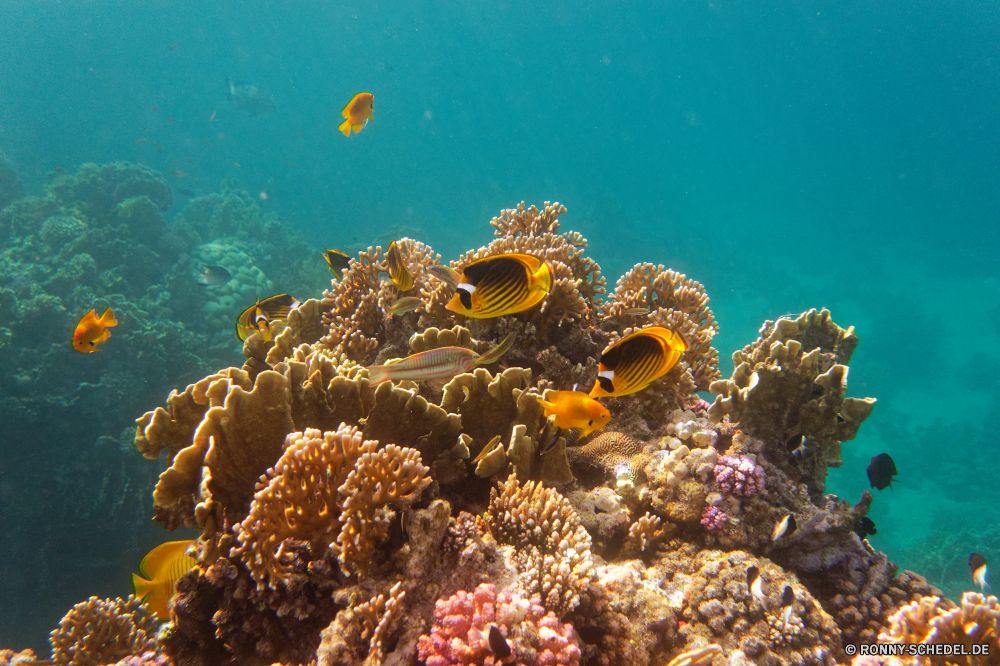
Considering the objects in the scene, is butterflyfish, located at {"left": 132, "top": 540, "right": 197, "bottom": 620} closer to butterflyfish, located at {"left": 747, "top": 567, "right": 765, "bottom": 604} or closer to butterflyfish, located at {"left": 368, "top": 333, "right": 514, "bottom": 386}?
butterflyfish, located at {"left": 368, "top": 333, "right": 514, "bottom": 386}

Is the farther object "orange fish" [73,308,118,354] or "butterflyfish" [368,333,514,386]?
"orange fish" [73,308,118,354]

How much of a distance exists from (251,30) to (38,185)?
287 ft

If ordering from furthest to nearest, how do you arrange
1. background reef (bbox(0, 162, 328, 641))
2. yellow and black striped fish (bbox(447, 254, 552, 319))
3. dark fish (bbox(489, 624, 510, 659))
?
background reef (bbox(0, 162, 328, 641)), yellow and black striped fish (bbox(447, 254, 552, 319)), dark fish (bbox(489, 624, 510, 659))

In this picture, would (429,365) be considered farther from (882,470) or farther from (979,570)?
(979,570)

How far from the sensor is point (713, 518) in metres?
3.03

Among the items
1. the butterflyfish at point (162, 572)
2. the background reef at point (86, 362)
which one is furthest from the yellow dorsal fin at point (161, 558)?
the background reef at point (86, 362)

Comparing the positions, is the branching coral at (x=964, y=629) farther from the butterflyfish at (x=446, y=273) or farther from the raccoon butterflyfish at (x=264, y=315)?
the raccoon butterflyfish at (x=264, y=315)

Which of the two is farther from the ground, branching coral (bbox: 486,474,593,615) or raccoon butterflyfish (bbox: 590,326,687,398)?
raccoon butterflyfish (bbox: 590,326,687,398)

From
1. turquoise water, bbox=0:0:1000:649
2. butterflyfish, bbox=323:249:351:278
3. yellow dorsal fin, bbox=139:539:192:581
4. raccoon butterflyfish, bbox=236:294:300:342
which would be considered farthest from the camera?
turquoise water, bbox=0:0:1000:649

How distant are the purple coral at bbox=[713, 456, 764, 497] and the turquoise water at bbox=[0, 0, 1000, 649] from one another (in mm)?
14063

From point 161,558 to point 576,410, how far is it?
2.97 m

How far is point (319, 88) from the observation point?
348 feet

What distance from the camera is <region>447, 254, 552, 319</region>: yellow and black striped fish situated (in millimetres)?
2197

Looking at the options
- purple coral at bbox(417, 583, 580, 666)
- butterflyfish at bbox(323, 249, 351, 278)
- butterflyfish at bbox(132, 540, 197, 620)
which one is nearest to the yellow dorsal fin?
butterflyfish at bbox(132, 540, 197, 620)
